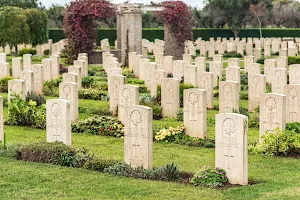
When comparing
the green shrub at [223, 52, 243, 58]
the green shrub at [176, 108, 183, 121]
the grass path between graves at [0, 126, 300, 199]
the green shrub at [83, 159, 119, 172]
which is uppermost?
the green shrub at [223, 52, 243, 58]

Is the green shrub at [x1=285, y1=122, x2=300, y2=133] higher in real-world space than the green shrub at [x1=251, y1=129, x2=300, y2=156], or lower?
higher

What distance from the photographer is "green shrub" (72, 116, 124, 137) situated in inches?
656

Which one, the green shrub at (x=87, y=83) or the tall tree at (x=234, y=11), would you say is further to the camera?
the tall tree at (x=234, y=11)

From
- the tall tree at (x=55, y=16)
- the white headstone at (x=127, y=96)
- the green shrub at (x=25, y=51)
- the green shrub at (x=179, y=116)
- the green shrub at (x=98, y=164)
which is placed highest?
the tall tree at (x=55, y=16)

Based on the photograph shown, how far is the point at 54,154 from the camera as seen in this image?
1295 cm

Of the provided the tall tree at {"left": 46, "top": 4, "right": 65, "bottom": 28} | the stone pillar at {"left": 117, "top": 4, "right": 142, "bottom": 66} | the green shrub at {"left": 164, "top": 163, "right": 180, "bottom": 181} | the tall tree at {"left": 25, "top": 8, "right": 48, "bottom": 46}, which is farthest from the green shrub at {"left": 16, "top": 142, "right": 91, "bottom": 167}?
the tall tree at {"left": 46, "top": 4, "right": 65, "bottom": 28}

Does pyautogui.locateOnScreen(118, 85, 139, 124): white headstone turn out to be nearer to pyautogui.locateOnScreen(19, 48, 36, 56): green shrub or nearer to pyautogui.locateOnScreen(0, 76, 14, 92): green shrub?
pyautogui.locateOnScreen(0, 76, 14, 92): green shrub

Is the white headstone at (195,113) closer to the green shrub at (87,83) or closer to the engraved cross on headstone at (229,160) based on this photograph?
the engraved cross on headstone at (229,160)

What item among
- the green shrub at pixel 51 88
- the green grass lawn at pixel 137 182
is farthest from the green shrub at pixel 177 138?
the green shrub at pixel 51 88

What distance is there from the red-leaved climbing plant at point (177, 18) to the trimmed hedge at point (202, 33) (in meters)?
15.6

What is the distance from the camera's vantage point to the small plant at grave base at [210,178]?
1168cm

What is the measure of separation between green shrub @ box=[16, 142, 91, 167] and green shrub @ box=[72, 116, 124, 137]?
131 inches

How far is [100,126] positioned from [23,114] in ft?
6.43

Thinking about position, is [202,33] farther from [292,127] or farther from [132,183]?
[132,183]
